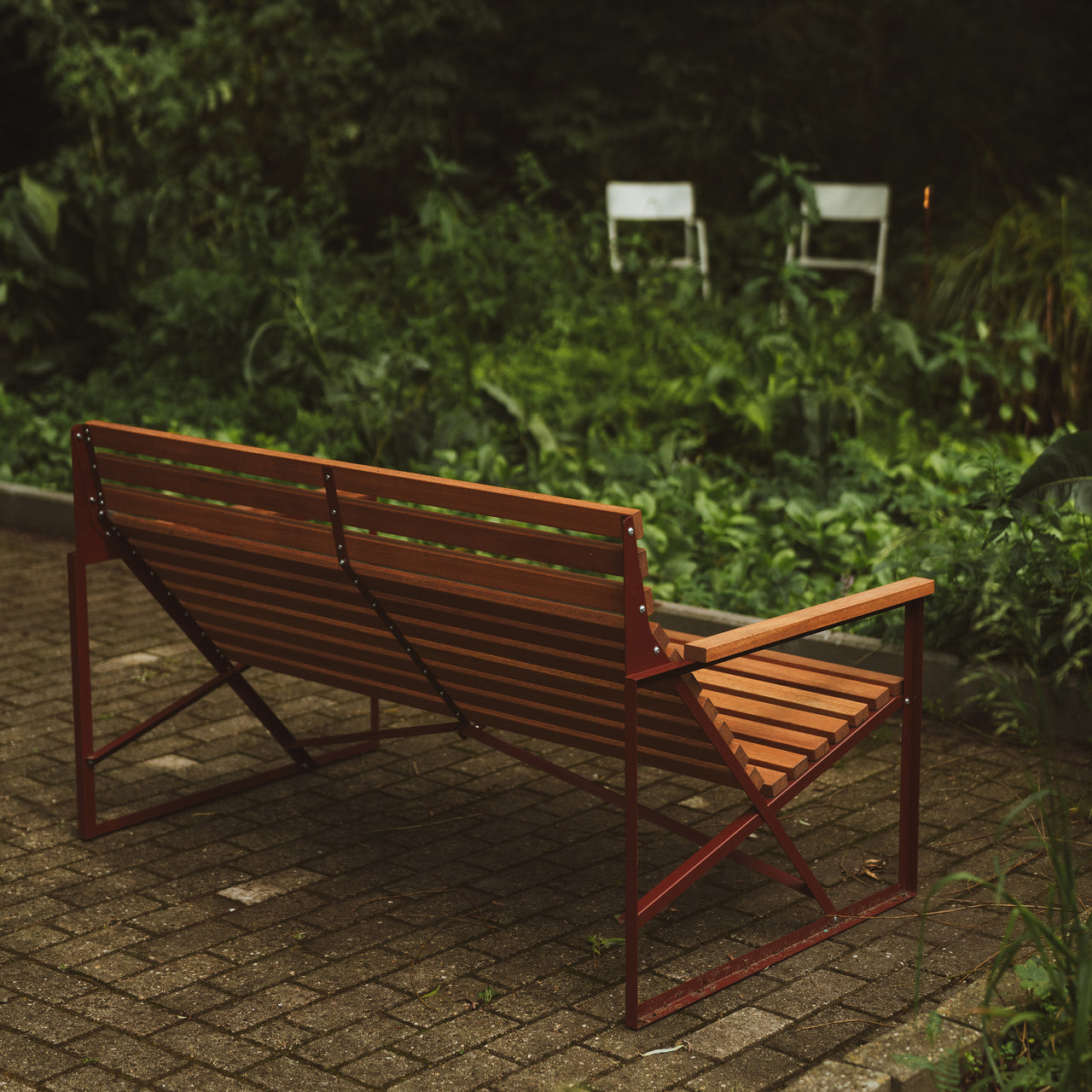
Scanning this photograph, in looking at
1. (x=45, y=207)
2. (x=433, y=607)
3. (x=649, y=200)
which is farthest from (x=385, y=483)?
(x=649, y=200)

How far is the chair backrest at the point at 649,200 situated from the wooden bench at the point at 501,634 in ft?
23.5

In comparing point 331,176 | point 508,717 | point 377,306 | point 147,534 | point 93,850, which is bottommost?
point 93,850

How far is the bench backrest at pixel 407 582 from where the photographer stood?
307cm

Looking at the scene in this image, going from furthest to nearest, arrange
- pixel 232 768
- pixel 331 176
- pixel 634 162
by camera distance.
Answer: pixel 634 162 → pixel 331 176 → pixel 232 768

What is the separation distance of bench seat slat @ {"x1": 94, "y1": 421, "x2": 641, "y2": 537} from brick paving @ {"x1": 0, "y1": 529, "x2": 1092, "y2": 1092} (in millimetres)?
1012

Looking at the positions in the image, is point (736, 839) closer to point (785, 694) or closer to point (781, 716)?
point (781, 716)

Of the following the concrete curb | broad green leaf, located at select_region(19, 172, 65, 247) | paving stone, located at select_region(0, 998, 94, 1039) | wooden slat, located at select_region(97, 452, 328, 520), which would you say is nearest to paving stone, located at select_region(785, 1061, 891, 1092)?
paving stone, located at select_region(0, 998, 94, 1039)

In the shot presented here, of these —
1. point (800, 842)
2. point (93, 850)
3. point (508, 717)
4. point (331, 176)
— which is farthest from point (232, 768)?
point (331, 176)

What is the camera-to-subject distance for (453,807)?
4.34 metres

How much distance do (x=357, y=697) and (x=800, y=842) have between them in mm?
1830

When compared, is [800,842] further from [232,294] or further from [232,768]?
[232,294]

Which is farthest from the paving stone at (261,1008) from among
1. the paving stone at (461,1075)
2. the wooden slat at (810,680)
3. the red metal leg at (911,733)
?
the red metal leg at (911,733)

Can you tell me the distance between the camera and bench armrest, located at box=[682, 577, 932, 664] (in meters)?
3.07

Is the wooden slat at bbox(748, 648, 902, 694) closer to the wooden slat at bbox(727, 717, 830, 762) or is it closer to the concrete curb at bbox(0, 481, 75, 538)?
the wooden slat at bbox(727, 717, 830, 762)
